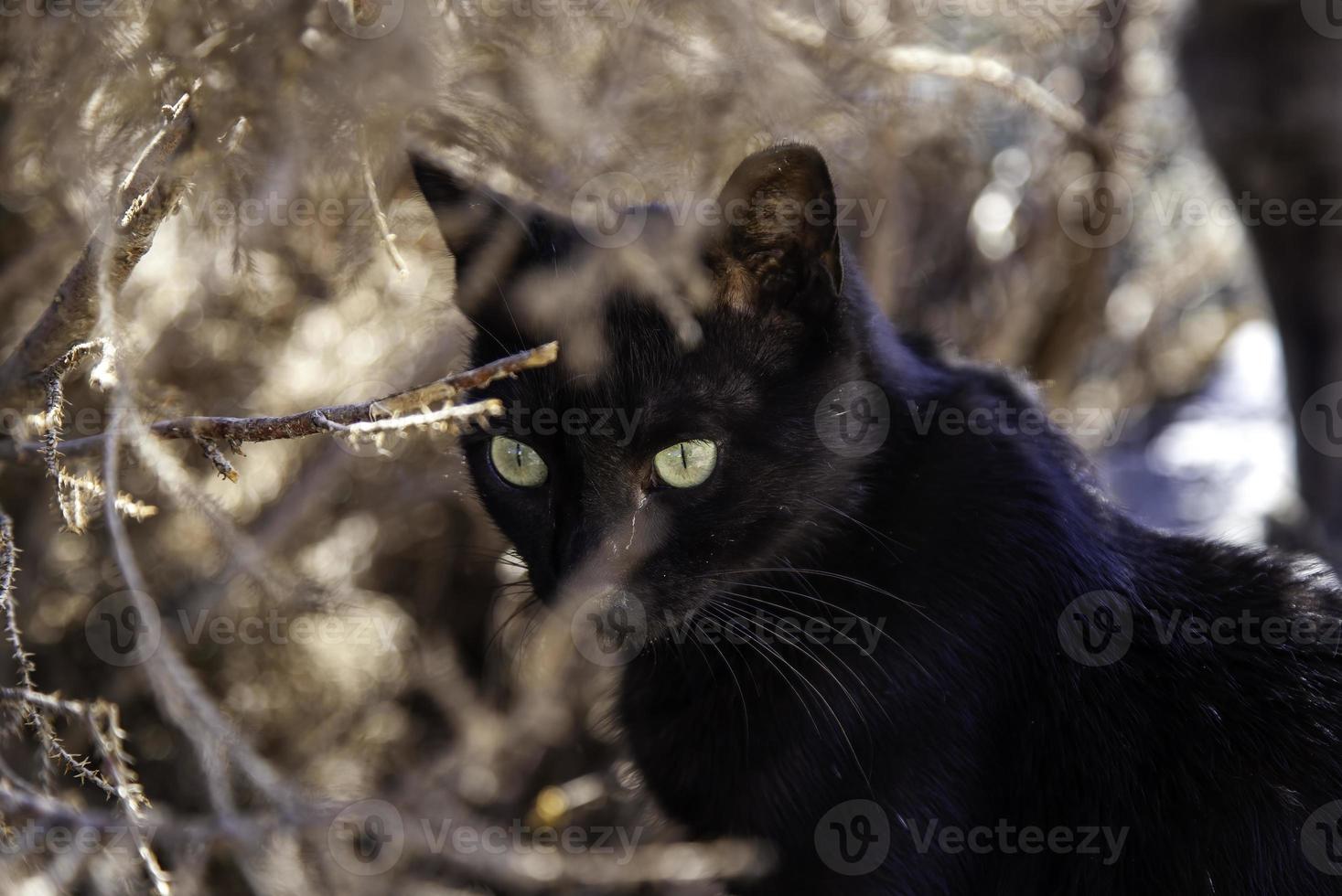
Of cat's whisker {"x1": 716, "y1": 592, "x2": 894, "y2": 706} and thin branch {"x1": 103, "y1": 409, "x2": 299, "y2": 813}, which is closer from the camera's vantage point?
thin branch {"x1": 103, "y1": 409, "x2": 299, "y2": 813}

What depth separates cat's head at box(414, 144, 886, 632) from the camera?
5.14 ft

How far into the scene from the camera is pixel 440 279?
8.91ft

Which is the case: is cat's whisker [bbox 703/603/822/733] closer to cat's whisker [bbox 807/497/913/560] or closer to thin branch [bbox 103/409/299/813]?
cat's whisker [bbox 807/497/913/560]

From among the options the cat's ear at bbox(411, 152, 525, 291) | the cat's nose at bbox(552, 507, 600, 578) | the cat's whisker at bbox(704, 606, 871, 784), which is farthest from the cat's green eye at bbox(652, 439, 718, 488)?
the cat's ear at bbox(411, 152, 525, 291)

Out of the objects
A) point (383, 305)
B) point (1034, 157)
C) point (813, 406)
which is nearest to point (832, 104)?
point (813, 406)

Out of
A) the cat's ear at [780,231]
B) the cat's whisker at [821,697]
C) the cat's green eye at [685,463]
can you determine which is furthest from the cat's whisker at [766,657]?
the cat's ear at [780,231]

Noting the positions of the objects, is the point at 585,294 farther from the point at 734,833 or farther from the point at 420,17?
the point at 734,833

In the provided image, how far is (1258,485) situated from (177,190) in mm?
3366

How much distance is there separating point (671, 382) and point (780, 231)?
27 centimetres

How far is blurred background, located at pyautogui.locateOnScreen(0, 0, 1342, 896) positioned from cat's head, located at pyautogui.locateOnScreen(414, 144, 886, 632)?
9.7 inches

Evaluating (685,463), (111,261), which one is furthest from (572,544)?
(111,261)

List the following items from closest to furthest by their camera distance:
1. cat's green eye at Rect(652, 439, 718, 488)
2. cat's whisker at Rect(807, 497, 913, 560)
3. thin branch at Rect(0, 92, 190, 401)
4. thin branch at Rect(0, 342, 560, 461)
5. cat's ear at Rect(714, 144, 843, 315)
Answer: thin branch at Rect(0, 342, 560, 461)
thin branch at Rect(0, 92, 190, 401)
cat's ear at Rect(714, 144, 843, 315)
cat's green eye at Rect(652, 439, 718, 488)
cat's whisker at Rect(807, 497, 913, 560)

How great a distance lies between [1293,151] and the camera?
3.29m

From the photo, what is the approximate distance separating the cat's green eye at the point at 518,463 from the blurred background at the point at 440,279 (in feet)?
1.04
